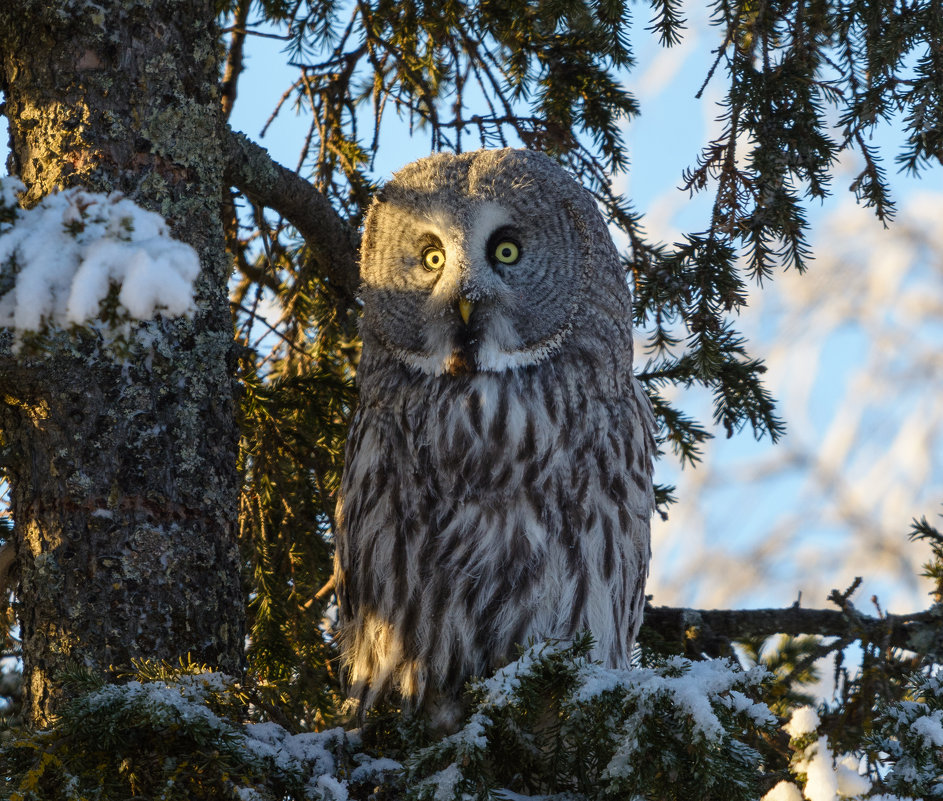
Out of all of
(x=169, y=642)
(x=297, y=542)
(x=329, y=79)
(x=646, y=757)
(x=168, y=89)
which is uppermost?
(x=329, y=79)

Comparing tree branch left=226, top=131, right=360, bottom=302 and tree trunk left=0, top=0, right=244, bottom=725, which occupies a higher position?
tree branch left=226, top=131, right=360, bottom=302

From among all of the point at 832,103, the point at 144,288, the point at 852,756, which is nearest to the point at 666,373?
the point at 832,103

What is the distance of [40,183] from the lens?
6.93 feet

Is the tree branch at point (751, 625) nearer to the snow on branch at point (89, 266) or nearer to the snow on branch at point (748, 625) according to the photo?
the snow on branch at point (748, 625)

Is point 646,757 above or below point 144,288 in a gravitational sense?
below

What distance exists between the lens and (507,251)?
251 centimetres

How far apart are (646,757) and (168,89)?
1.65 meters

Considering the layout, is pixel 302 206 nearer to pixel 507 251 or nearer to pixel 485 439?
pixel 507 251

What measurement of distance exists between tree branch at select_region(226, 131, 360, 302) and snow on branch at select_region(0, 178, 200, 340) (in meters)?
1.14

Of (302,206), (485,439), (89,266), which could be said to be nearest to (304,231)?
(302,206)

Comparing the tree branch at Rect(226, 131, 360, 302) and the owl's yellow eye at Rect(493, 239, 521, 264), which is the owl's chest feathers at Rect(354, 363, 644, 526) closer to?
the owl's yellow eye at Rect(493, 239, 521, 264)

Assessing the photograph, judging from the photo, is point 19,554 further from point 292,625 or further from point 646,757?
point 646,757

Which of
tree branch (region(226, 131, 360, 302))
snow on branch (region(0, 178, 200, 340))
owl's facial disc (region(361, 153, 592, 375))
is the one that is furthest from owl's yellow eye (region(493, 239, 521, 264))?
snow on branch (region(0, 178, 200, 340))

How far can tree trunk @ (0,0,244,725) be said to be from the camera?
195 cm
